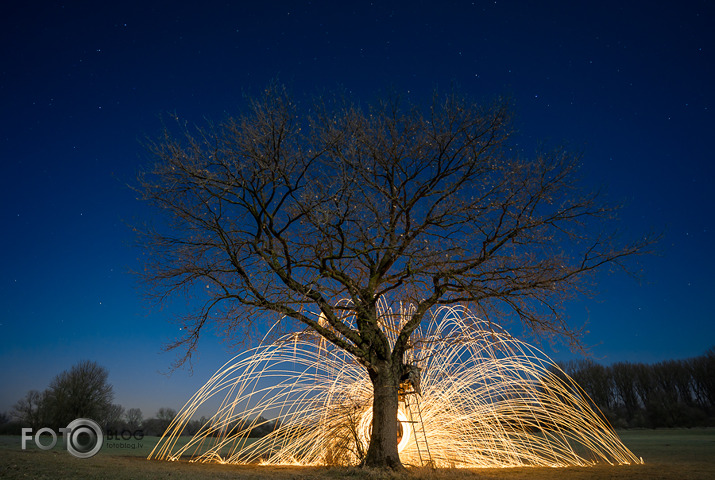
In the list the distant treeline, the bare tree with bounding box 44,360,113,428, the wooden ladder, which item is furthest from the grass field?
the distant treeline

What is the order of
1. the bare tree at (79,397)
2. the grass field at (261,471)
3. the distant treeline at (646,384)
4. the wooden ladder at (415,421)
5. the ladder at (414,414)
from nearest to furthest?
1. the grass field at (261,471)
2. the ladder at (414,414)
3. the wooden ladder at (415,421)
4. the bare tree at (79,397)
5. the distant treeline at (646,384)

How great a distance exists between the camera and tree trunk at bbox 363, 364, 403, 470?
6.42 meters

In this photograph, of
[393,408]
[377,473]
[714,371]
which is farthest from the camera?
[714,371]

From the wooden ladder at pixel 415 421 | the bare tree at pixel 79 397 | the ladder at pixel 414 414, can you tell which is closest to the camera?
the ladder at pixel 414 414

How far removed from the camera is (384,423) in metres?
6.62

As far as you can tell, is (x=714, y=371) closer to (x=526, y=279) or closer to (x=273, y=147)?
(x=526, y=279)

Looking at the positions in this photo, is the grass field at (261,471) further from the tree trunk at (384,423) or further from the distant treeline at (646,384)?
the distant treeline at (646,384)

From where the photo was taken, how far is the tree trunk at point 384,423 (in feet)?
21.1

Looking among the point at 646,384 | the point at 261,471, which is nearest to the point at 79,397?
the point at 261,471

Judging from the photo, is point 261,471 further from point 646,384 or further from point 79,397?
point 646,384

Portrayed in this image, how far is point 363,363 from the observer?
23.1 feet

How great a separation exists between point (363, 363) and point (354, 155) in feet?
11.4

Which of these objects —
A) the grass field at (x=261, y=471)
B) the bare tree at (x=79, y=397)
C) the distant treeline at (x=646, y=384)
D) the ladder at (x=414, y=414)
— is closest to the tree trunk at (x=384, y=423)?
the grass field at (x=261, y=471)

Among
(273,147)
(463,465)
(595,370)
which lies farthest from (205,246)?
(595,370)
